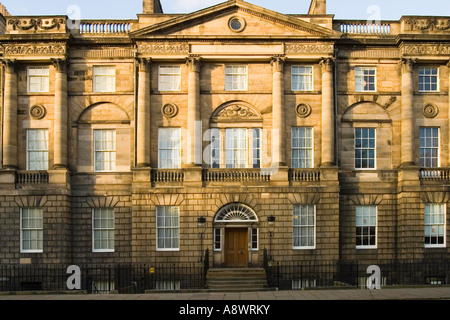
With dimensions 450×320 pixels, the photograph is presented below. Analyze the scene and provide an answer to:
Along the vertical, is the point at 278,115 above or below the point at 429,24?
below

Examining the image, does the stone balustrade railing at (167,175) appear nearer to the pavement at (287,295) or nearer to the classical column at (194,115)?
the classical column at (194,115)

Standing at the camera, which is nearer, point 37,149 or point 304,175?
point 304,175

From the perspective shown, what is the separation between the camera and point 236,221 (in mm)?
29188

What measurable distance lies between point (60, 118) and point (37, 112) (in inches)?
60.1

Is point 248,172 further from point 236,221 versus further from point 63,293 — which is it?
point 63,293

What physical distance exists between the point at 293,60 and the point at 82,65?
11.3 m

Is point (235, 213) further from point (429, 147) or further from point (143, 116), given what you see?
point (429, 147)

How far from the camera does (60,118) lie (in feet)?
96.8

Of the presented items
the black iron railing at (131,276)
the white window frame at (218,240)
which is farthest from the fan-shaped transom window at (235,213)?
the black iron railing at (131,276)

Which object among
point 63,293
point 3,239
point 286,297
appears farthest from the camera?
point 3,239

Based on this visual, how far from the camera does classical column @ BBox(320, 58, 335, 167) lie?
2947cm

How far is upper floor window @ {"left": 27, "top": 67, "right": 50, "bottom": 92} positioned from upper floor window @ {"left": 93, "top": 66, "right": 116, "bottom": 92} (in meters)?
2.57

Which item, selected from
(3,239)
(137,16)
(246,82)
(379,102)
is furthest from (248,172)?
(3,239)

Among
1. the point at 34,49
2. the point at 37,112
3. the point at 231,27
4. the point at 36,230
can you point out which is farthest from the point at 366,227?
the point at 34,49
